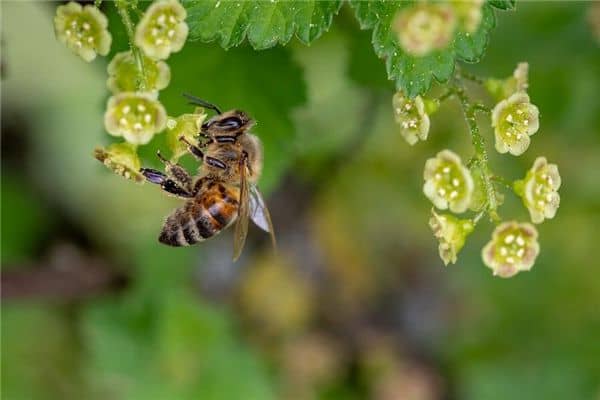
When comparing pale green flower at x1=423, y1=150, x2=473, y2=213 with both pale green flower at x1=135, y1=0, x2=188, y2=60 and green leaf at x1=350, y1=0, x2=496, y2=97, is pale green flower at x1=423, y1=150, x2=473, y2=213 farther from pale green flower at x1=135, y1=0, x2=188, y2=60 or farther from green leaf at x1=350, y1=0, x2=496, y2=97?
pale green flower at x1=135, y1=0, x2=188, y2=60

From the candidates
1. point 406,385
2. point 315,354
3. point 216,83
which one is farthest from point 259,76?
point 406,385

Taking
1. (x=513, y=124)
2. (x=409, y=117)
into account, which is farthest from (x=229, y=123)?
(x=513, y=124)

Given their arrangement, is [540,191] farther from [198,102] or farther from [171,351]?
[171,351]

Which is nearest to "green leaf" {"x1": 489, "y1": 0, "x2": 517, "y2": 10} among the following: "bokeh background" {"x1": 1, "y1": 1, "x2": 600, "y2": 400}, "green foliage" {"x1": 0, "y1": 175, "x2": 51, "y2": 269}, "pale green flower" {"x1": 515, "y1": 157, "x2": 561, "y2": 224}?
"pale green flower" {"x1": 515, "y1": 157, "x2": 561, "y2": 224}

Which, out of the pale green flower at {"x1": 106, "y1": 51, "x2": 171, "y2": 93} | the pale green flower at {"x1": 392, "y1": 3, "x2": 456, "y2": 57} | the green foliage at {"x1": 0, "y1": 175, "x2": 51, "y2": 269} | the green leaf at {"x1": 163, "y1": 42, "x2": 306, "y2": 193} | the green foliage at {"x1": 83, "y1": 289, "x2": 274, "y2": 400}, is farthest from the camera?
the green foliage at {"x1": 0, "y1": 175, "x2": 51, "y2": 269}

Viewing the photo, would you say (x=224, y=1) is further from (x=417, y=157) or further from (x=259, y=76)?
(x=417, y=157)

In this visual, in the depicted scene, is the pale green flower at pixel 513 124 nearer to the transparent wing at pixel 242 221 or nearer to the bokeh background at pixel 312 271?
the transparent wing at pixel 242 221
